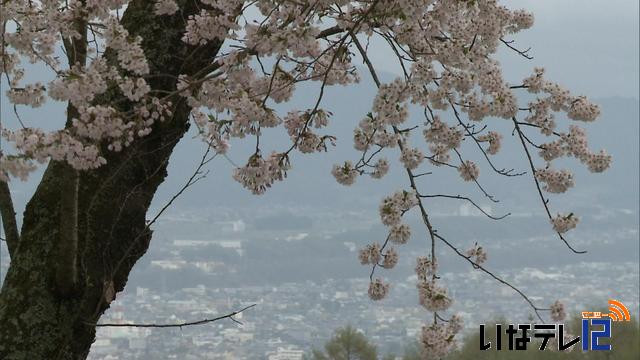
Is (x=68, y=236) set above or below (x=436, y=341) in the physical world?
above

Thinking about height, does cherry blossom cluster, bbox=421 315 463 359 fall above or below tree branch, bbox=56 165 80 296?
below

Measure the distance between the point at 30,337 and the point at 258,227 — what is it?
15010 centimetres

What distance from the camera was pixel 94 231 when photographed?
3.27 metres

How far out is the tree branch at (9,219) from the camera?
130 inches

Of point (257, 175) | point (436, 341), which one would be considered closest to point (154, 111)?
point (257, 175)

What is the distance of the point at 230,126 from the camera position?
3.21 m

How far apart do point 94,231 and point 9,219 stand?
0.36 metres

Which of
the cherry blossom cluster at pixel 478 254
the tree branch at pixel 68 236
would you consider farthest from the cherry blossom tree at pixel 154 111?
the cherry blossom cluster at pixel 478 254

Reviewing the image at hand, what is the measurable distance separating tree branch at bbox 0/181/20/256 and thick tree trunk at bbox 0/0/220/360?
6cm

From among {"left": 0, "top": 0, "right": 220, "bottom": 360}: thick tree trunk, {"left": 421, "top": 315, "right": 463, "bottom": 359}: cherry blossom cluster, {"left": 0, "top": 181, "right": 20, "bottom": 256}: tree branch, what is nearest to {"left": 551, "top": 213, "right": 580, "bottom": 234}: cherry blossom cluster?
{"left": 421, "top": 315, "right": 463, "bottom": 359}: cherry blossom cluster

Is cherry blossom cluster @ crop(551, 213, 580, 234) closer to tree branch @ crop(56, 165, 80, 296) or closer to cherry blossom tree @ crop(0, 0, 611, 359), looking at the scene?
cherry blossom tree @ crop(0, 0, 611, 359)

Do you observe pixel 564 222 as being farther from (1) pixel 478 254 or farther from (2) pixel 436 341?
(2) pixel 436 341

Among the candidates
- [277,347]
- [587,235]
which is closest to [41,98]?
[277,347]

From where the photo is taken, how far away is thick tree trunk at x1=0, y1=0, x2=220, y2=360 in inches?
123
